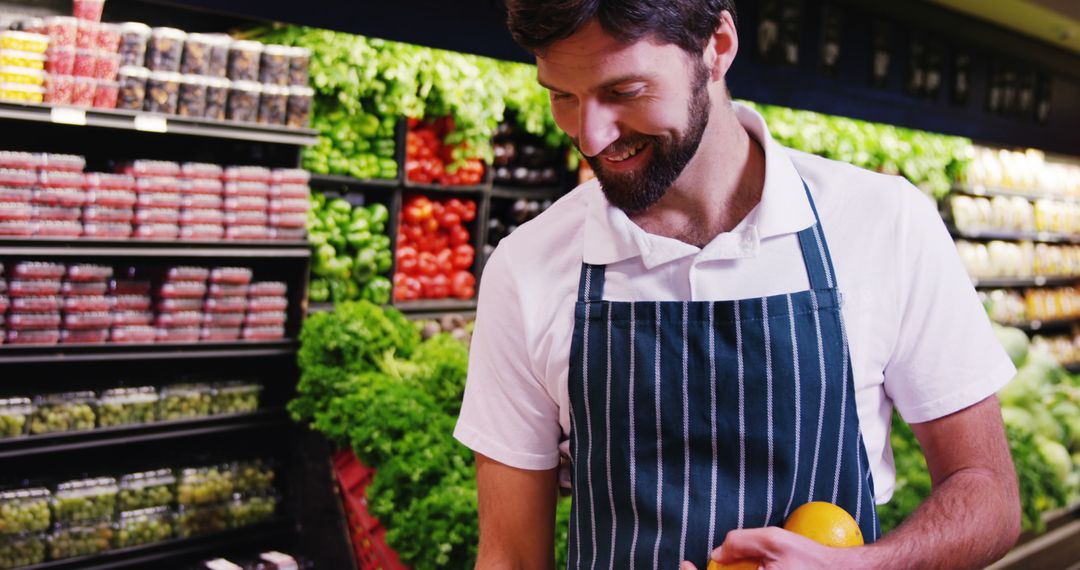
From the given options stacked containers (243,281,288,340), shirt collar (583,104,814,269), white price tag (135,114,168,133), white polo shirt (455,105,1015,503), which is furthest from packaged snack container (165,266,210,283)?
shirt collar (583,104,814,269)

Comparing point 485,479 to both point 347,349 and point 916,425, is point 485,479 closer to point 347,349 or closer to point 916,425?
point 916,425

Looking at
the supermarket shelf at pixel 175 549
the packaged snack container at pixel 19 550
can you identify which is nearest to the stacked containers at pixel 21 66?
the packaged snack container at pixel 19 550

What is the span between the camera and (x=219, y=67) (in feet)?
14.5

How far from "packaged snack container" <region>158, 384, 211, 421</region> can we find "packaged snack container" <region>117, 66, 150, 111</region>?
41.1 inches

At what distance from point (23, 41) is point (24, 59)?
0.07 meters

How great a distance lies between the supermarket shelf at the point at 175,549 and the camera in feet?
13.9

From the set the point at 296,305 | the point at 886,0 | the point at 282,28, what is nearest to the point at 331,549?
the point at 296,305

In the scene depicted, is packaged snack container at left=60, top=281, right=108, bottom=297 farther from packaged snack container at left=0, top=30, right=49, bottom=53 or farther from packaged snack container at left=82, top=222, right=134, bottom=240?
packaged snack container at left=0, top=30, right=49, bottom=53

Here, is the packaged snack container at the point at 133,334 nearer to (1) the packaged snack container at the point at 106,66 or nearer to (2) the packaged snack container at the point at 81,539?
(2) the packaged snack container at the point at 81,539

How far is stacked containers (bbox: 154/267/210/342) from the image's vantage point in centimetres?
442

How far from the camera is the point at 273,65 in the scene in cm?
457

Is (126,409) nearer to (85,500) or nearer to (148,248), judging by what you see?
(85,500)

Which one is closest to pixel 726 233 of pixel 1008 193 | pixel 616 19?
pixel 616 19

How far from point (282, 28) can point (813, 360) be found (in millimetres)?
4084
